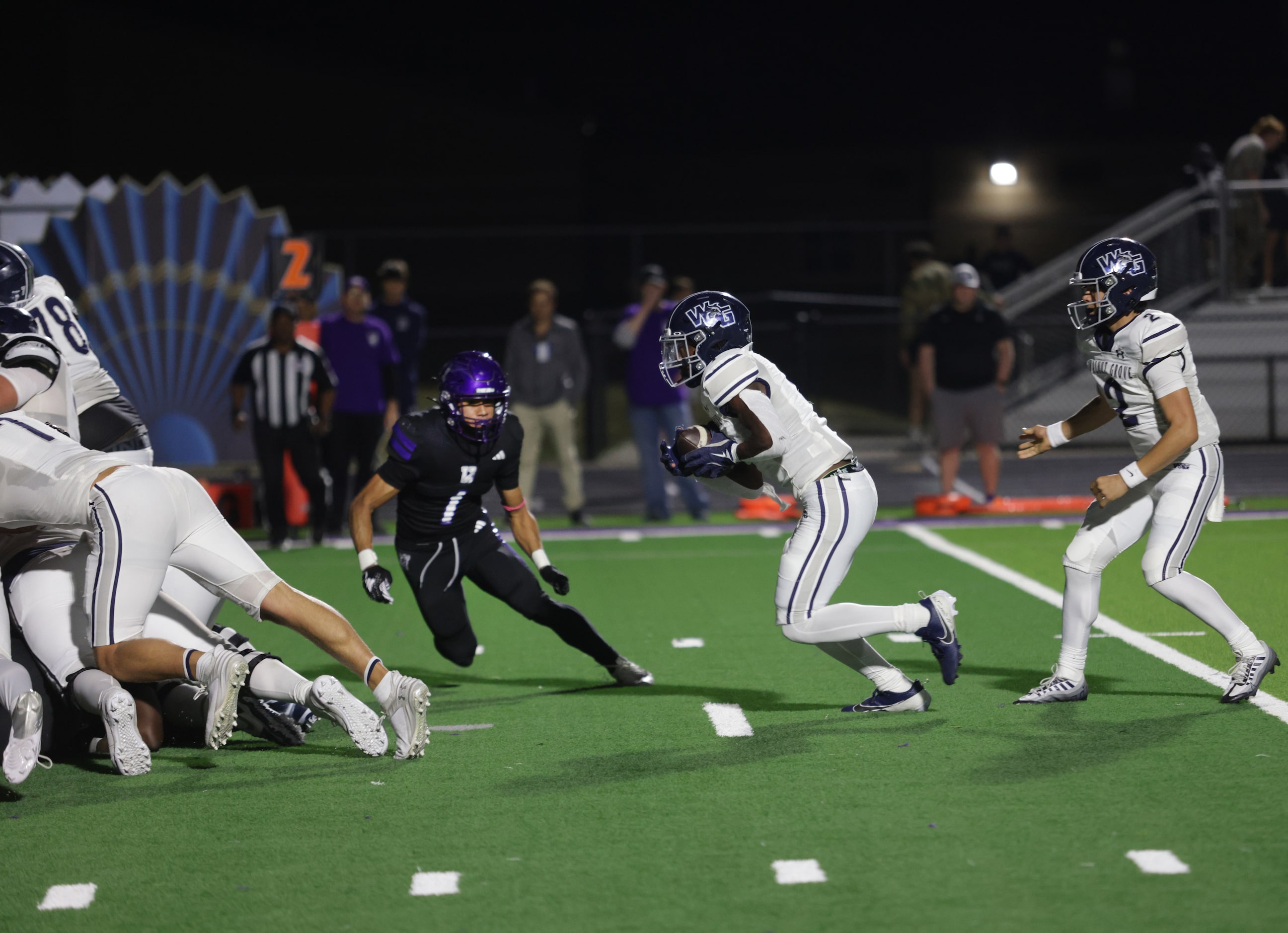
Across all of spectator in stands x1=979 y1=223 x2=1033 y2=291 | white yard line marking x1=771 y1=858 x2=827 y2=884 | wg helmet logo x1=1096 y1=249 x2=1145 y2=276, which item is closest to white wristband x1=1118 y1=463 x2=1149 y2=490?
wg helmet logo x1=1096 y1=249 x2=1145 y2=276

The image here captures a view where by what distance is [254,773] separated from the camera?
509 cm

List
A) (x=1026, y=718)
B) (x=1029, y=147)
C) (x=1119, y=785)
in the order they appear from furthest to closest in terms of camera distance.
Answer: (x=1029, y=147), (x=1026, y=718), (x=1119, y=785)

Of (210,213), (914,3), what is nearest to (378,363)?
(210,213)

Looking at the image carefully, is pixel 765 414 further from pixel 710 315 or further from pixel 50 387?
pixel 50 387

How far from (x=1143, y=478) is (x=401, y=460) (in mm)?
2896

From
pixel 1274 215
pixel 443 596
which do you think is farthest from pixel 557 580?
pixel 1274 215

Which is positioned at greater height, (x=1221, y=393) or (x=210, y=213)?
(x=210, y=213)

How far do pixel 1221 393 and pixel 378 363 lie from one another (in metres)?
9.16

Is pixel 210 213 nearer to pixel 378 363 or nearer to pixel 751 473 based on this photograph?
pixel 378 363

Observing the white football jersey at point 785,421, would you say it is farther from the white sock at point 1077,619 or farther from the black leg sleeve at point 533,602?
the black leg sleeve at point 533,602

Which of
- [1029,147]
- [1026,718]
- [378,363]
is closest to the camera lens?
[1026,718]

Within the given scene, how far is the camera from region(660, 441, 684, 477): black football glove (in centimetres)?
538

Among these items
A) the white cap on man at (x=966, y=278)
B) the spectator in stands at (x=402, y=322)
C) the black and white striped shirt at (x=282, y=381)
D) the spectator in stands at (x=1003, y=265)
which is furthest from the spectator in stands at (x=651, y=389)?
the spectator in stands at (x=1003, y=265)

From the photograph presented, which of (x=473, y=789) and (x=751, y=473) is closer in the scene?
(x=473, y=789)
